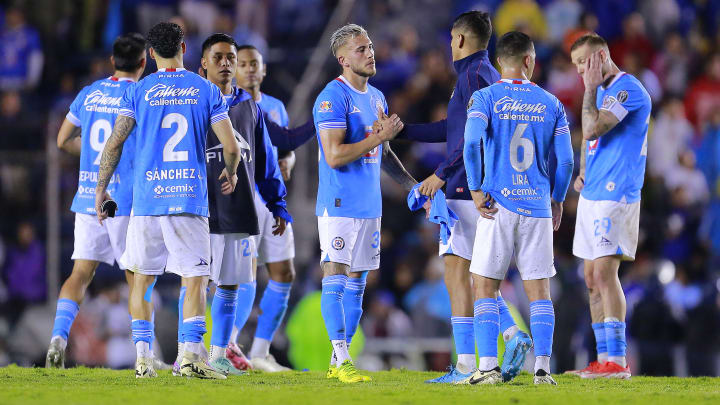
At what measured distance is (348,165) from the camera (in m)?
8.74

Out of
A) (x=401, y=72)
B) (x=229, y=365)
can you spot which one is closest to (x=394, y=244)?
(x=401, y=72)

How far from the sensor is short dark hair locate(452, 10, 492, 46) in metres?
8.51

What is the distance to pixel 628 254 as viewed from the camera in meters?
9.38

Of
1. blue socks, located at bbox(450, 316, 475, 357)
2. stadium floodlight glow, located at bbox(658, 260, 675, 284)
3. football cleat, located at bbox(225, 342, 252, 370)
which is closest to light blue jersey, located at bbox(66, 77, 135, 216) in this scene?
football cleat, located at bbox(225, 342, 252, 370)

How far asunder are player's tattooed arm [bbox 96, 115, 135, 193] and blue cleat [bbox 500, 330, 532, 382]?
3351 millimetres

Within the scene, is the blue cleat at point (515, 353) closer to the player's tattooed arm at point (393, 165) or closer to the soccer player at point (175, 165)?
the player's tattooed arm at point (393, 165)

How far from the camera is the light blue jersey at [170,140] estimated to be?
827 cm

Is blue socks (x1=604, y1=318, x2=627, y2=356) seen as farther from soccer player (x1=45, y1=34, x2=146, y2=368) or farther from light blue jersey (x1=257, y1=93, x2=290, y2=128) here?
soccer player (x1=45, y1=34, x2=146, y2=368)

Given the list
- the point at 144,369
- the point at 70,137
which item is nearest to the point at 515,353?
the point at 144,369

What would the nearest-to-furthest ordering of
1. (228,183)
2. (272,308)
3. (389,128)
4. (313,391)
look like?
1. (313,391)
2. (389,128)
3. (228,183)
4. (272,308)

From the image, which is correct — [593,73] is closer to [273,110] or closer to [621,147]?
[621,147]

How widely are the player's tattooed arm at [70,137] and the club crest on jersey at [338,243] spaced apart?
2.84 meters

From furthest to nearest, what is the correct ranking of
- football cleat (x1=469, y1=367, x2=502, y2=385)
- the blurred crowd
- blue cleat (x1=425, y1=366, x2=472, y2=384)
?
the blurred crowd < blue cleat (x1=425, y1=366, x2=472, y2=384) < football cleat (x1=469, y1=367, x2=502, y2=385)

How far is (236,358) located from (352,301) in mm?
1443
